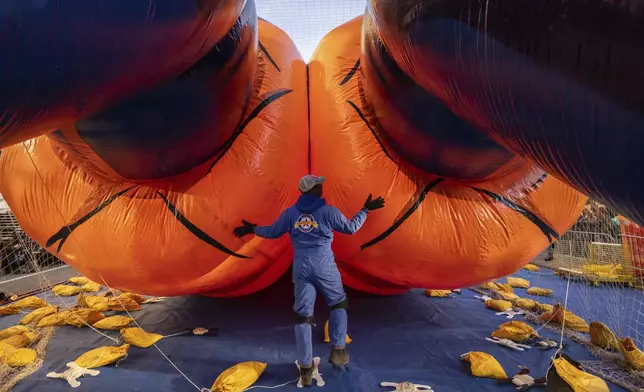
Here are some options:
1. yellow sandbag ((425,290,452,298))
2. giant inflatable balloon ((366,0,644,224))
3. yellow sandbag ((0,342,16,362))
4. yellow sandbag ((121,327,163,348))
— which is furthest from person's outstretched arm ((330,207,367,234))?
yellow sandbag ((0,342,16,362))

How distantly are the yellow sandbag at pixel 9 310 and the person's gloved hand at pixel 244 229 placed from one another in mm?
2152

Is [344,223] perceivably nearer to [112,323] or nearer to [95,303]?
[112,323]

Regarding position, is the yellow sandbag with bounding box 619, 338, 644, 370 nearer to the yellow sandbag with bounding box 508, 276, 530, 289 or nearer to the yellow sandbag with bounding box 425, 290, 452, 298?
the yellow sandbag with bounding box 425, 290, 452, 298

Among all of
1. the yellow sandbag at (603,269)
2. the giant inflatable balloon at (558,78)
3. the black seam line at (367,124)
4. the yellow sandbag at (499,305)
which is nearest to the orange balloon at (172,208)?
the black seam line at (367,124)

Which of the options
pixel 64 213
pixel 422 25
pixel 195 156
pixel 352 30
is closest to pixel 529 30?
pixel 422 25

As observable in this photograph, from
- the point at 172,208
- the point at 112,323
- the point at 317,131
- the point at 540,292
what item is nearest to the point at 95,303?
the point at 112,323

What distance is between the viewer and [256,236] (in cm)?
218

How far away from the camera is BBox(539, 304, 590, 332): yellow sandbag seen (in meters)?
2.46

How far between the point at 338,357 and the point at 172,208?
1.14 m

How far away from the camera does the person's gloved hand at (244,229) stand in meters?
2.04

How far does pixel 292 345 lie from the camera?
2.29 m

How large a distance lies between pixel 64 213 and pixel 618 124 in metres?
2.41

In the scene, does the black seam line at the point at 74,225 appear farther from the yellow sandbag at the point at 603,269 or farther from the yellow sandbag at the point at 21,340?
the yellow sandbag at the point at 603,269

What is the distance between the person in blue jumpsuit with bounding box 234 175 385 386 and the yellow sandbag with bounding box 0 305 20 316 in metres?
2.16
